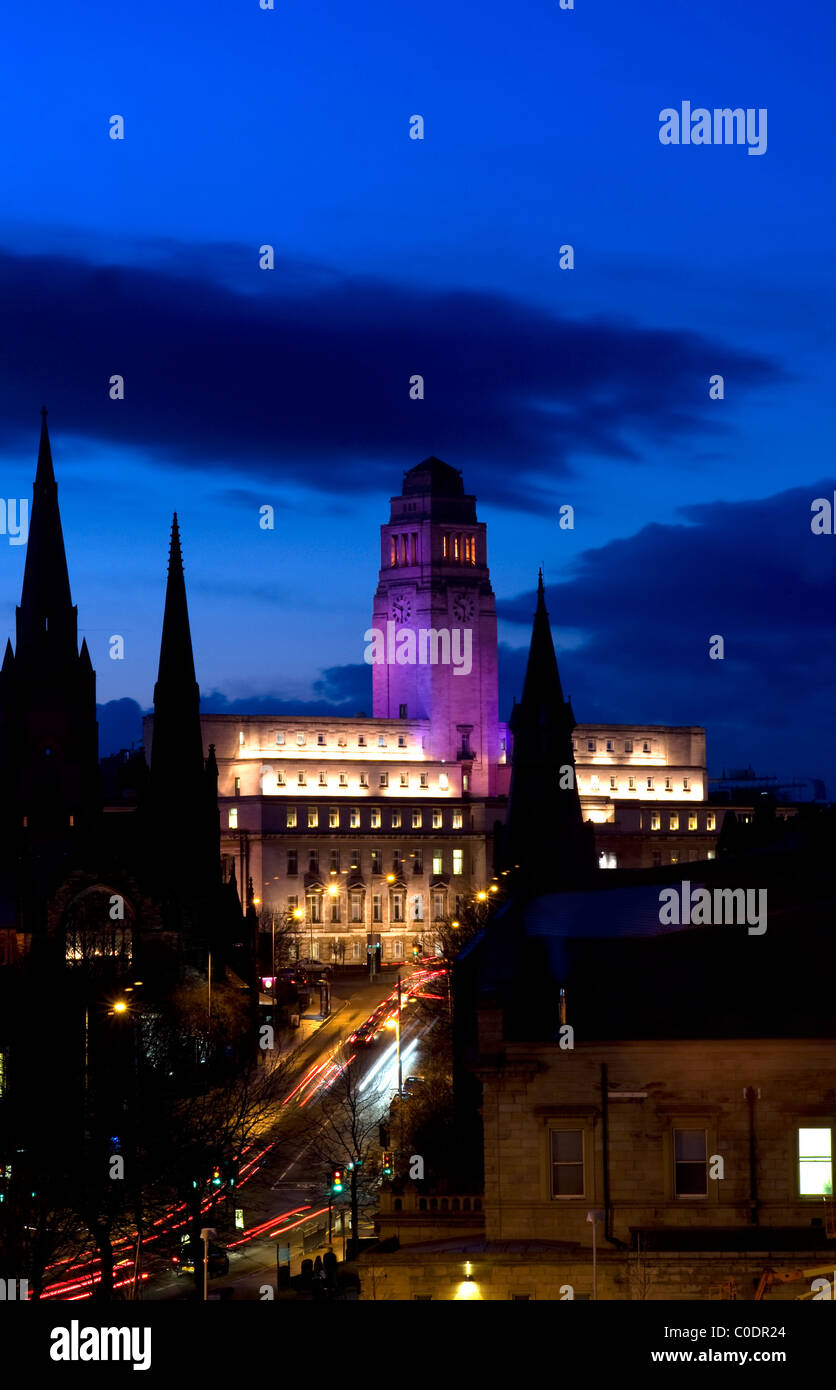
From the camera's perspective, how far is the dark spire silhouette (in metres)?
98.9

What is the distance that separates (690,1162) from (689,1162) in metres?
0.02

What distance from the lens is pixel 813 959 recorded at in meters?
46.2

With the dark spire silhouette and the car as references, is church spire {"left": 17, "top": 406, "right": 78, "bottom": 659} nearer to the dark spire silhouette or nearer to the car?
the dark spire silhouette

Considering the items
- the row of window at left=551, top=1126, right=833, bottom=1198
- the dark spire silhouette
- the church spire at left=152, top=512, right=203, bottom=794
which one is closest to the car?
the row of window at left=551, top=1126, right=833, bottom=1198

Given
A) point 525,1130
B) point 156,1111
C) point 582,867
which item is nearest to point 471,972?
point 156,1111

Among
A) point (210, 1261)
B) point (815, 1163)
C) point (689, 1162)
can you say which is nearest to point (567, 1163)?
point (689, 1162)

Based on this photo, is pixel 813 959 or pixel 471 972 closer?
pixel 813 959

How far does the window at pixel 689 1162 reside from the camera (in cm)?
4356

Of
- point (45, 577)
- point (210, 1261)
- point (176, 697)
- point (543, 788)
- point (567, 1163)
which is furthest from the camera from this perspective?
point (176, 697)

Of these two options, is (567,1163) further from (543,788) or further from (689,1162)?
(543,788)

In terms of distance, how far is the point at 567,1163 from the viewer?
143 ft

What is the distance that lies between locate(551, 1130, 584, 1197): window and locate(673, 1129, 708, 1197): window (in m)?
1.70
